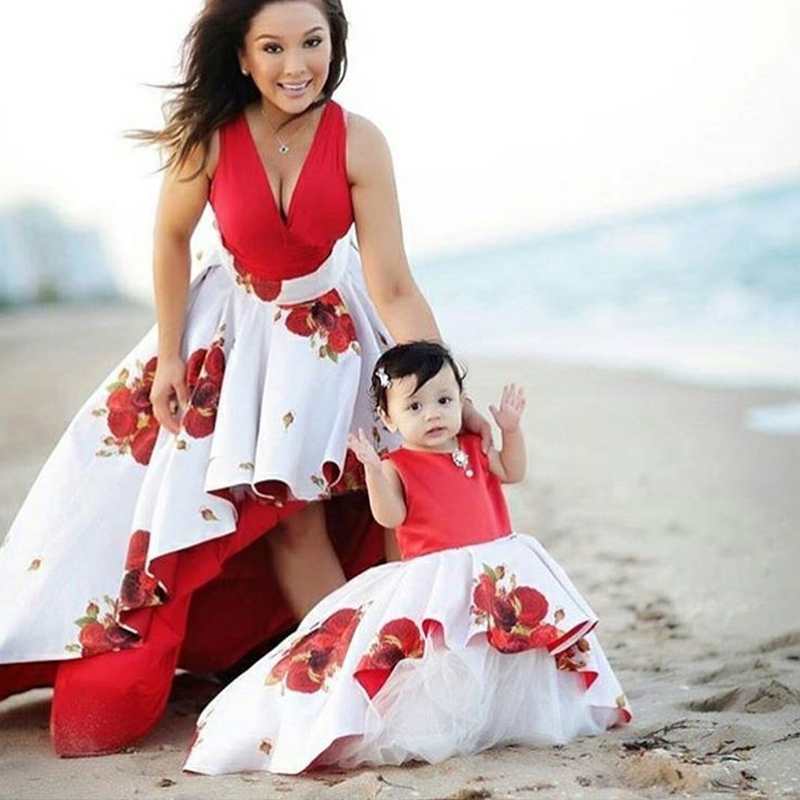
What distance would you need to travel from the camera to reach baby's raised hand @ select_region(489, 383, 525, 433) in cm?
319

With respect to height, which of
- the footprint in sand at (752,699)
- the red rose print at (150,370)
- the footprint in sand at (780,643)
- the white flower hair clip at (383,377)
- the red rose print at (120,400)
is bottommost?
the footprint in sand at (780,643)

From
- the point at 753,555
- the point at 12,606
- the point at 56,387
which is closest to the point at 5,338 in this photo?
the point at 56,387

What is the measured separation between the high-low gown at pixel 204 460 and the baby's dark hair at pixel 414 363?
0.65 feet

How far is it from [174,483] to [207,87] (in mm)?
780

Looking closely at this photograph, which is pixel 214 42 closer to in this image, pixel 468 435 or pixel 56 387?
pixel 468 435

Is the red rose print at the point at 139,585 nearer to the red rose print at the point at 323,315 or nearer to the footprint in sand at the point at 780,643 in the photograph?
A: the red rose print at the point at 323,315

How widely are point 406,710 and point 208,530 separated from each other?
22.8 inches

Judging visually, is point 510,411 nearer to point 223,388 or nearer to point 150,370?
point 223,388

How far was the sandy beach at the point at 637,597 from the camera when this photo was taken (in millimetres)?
2914

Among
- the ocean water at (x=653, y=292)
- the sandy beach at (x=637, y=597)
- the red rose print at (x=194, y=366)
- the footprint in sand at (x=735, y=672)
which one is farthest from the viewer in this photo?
the ocean water at (x=653, y=292)

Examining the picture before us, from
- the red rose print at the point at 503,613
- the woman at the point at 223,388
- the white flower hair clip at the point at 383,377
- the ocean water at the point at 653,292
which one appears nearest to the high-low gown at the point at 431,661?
the red rose print at the point at 503,613

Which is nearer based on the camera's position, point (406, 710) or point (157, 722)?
point (406, 710)

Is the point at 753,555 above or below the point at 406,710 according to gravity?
below

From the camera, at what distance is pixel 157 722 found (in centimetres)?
349
